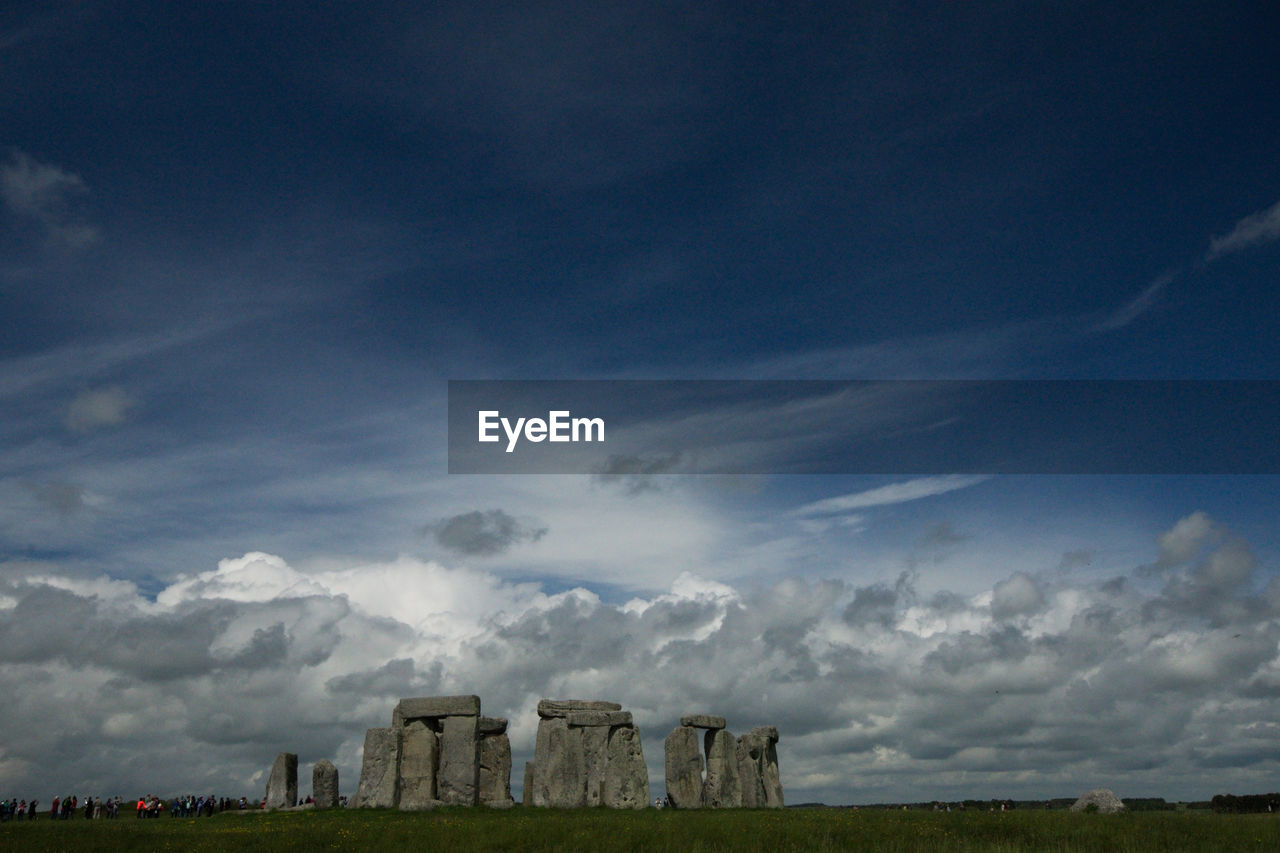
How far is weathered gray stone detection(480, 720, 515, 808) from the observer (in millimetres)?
32375

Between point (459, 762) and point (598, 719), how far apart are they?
14.8ft

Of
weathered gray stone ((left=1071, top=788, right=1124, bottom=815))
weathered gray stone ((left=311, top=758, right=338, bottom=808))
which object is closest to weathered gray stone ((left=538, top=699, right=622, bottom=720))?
weathered gray stone ((left=311, top=758, right=338, bottom=808))

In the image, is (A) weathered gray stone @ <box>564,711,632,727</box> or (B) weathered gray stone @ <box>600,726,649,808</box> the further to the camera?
(A) weathered gray stone @ <box>564,711,632,727</box>

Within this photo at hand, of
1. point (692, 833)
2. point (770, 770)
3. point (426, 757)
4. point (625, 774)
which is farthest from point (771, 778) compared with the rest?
point (692, 833)

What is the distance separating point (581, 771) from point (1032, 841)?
558 inches

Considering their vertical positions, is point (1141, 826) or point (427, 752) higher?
point (427, 752)

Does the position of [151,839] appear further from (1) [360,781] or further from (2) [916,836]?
(2) [916,836]

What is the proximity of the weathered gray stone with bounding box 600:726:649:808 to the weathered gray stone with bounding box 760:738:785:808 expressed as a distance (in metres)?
6.56

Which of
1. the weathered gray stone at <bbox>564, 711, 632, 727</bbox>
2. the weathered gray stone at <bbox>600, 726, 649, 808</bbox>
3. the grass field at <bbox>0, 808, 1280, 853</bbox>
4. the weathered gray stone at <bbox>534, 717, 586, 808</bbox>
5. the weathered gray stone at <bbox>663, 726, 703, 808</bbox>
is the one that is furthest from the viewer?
the weathered gray stone at <bbox>663, 726, 703, 808</bbox>

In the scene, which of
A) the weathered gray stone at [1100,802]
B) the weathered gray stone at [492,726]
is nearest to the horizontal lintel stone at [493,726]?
the weathered gray stone at [492,726]

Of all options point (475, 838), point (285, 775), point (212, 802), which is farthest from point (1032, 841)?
point (212, 802)

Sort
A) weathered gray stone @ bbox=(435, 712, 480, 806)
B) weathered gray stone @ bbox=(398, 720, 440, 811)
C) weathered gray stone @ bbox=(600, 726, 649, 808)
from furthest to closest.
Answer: weathered gray stone @ bbox=(600, 726, 649, 808), weathered gray stone @ bbox=(398, 720, 440, 811), weathered gray stone @ bbox=(435, 712, 480, 806)

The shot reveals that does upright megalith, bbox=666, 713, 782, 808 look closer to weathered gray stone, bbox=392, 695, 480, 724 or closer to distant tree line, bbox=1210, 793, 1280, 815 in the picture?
weathered gray stone, bbox=392, 695, 480, 724

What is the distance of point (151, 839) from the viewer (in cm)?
2342
